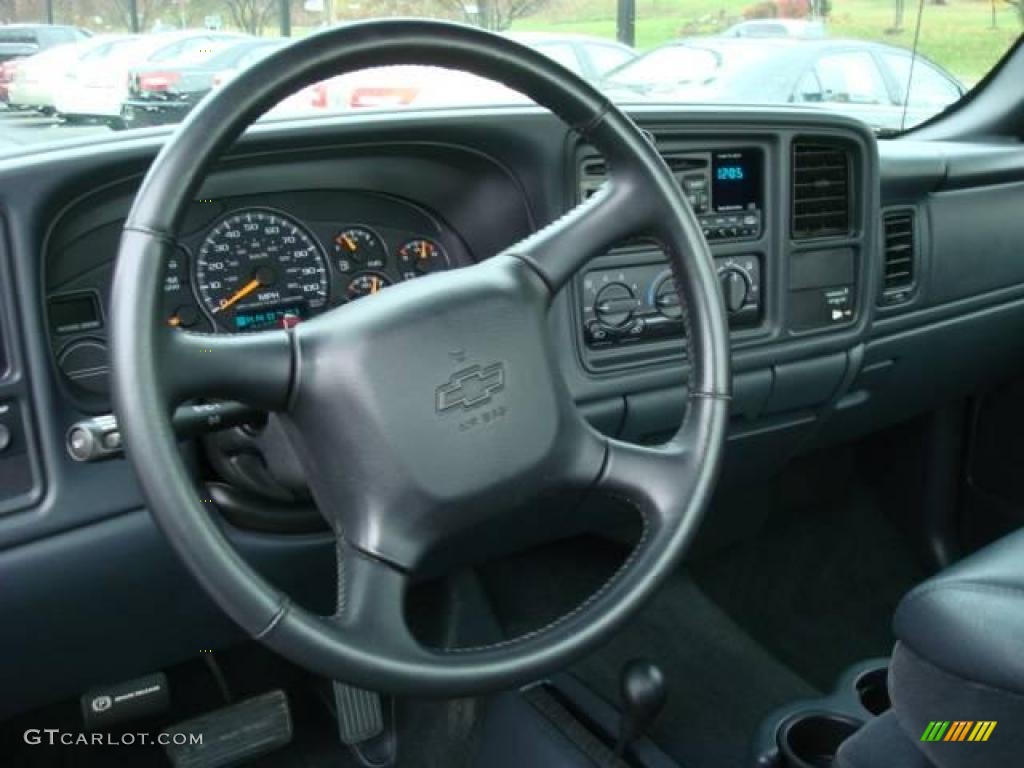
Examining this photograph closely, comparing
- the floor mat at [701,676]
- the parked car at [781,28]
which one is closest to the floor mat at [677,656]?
the floor mat at [701,676]

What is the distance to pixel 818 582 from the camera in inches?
102

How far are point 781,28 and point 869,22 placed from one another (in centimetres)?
16

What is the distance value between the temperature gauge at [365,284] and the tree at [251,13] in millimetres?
336

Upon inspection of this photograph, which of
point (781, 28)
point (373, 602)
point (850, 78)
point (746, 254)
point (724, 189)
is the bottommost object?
point (373, 602)

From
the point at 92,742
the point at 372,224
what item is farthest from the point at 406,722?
the point at 372,224

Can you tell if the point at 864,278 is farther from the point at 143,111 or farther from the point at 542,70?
the point at 143,111

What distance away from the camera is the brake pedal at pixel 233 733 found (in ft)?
6.33

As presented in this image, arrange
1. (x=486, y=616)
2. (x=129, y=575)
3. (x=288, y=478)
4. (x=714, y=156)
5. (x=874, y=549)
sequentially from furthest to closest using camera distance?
1. (x=874, y=549)
2. (x=486, y=616)
3. (x=714, y=156)
4. (x=129, y=575)
5. (x=288, y=478)

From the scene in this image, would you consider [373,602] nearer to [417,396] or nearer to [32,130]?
[417,396]

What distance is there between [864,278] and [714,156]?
40 cm

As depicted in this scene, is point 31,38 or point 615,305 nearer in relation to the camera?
point 31,38

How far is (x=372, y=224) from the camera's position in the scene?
1622 mm

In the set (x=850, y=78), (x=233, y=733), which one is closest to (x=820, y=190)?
(x=850, y=78)

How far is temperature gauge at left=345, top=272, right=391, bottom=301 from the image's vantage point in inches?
62.8
